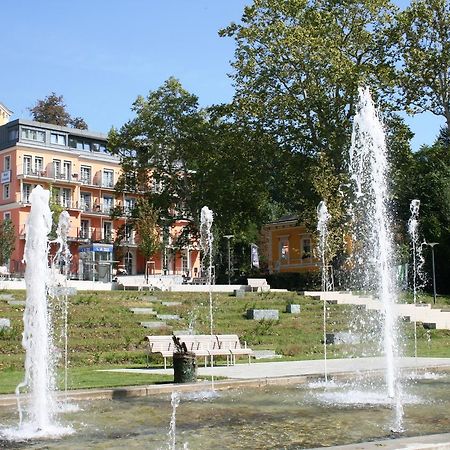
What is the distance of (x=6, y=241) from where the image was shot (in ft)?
194

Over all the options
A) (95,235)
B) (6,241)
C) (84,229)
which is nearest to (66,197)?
(84,229)

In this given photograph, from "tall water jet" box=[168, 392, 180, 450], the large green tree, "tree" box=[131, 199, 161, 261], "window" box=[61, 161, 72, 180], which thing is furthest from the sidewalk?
"window" box=[61, 161, 72, 180]

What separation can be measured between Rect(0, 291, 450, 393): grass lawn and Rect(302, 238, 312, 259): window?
24225 millimetres

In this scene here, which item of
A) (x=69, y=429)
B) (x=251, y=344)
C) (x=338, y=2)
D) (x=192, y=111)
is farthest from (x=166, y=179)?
(x=69, y=429)

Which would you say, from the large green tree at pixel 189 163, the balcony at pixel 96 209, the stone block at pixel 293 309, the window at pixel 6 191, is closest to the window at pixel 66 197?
the balcony at pixel 96 209

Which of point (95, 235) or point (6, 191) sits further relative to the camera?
point (95, 235)

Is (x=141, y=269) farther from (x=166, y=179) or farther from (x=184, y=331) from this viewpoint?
(x=184, y=331)

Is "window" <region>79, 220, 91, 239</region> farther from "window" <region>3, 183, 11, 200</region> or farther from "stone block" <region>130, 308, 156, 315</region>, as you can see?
"stone block" <region>130, 308, 156, 315</region>

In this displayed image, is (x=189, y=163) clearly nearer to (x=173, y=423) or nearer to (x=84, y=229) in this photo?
(x=84, y=229)

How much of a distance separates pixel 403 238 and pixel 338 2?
Answer: 18840 millimetres

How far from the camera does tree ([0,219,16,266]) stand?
58781 mm

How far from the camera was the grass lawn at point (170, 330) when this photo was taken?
Result: 18.1m

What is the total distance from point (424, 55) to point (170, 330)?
964 inches

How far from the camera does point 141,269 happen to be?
2896 inches
